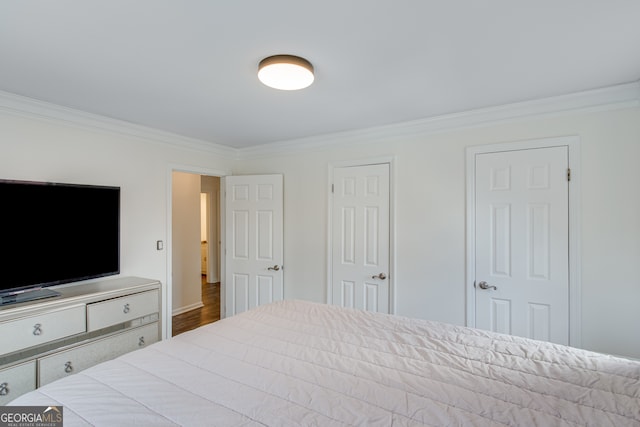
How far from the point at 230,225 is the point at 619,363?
11.8ft

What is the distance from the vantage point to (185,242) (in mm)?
4707

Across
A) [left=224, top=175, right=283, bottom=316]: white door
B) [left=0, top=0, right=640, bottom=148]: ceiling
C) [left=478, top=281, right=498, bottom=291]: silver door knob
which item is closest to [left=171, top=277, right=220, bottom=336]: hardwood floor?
[left=224, top=175, right=283, bottom=316]: white door

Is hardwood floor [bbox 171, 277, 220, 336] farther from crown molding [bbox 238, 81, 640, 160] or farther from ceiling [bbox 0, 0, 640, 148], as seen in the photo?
ceiling [bbox 0, 0, 640, 148]

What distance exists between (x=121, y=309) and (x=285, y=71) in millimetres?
2139

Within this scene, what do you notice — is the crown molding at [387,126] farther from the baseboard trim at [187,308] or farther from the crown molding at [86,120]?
the baseboard trim at [187,308]

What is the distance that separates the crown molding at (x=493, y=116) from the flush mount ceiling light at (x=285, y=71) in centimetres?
145

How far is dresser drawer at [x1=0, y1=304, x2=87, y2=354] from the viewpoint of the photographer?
1.86m

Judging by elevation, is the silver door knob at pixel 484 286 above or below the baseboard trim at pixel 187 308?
above

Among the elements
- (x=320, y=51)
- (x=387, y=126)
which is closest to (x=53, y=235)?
(x=320, y=51)

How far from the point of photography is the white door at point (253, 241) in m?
3.71

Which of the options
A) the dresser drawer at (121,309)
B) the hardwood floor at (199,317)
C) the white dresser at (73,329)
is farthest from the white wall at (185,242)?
the dresser drawer at (121,309)

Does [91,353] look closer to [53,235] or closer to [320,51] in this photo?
[53,235]

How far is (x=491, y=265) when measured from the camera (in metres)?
2.58

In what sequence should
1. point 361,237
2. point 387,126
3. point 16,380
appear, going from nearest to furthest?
point 16,380, point 387,126, point 361,237
